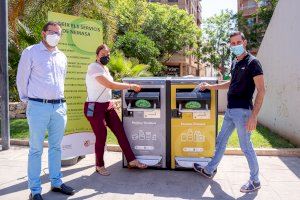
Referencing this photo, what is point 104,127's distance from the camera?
Result: 17.5ft

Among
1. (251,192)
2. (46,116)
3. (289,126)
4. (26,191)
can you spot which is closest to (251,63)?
(251,192)

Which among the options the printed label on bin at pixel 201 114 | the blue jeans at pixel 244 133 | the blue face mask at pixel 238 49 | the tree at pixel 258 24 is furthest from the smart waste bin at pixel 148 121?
the tree at pixel 258 24

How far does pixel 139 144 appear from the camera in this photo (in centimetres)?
557

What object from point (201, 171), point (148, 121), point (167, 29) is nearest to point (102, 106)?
point (148, 121)

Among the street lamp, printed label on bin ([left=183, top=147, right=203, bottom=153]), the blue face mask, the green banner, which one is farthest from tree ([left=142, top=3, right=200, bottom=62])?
the blue face mask

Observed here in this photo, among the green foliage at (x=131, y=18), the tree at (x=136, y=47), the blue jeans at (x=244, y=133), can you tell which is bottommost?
the blue jeans at (x=244, y=133)

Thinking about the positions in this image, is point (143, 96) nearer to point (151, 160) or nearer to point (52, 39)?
point (151, 160)

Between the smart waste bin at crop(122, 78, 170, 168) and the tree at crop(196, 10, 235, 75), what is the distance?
1422 inches

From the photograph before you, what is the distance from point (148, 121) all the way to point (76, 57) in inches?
58.7

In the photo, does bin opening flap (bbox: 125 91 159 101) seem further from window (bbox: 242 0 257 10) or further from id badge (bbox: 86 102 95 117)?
window (bbox: 242 0 257 10)

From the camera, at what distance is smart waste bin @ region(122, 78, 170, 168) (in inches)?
212

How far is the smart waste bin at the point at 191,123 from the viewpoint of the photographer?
17.3 feet

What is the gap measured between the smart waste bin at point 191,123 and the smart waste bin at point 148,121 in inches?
5.6

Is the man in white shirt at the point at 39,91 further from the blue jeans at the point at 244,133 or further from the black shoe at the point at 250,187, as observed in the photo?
the black shoe at the point at 250,187
